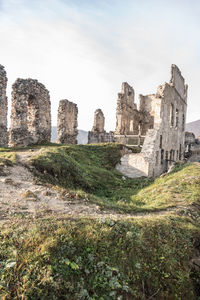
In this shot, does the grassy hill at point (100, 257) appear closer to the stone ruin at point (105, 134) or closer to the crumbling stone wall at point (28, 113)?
the stone ruin at point (105, 134)

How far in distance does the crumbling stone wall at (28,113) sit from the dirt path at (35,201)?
7.51 m

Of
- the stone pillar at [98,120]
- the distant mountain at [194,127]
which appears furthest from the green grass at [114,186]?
the distant mountain at [194,127]

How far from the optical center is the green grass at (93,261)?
2719mm

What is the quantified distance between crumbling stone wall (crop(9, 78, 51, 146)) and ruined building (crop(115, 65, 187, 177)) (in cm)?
685

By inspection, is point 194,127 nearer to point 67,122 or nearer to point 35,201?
point 67,122

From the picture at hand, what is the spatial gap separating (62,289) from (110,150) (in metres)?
12.9

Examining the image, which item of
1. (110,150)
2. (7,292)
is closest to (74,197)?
(7,292)

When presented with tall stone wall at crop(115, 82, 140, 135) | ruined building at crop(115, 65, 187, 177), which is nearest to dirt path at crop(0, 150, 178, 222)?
ruined building at crop(115, 65, 187, 177)

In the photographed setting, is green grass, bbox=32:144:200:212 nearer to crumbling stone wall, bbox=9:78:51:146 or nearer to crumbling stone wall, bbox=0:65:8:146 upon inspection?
crumbling stone wall, bbox=9:78:51:146

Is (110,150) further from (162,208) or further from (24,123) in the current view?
(162,208)

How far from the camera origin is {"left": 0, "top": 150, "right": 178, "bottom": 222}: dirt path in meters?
4.60

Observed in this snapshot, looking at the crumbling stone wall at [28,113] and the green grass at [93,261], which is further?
the crumbling stone wall at [28,113]

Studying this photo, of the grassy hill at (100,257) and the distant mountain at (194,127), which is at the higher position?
the distant mountain at (194,127)

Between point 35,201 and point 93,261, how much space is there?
261 centimetres
